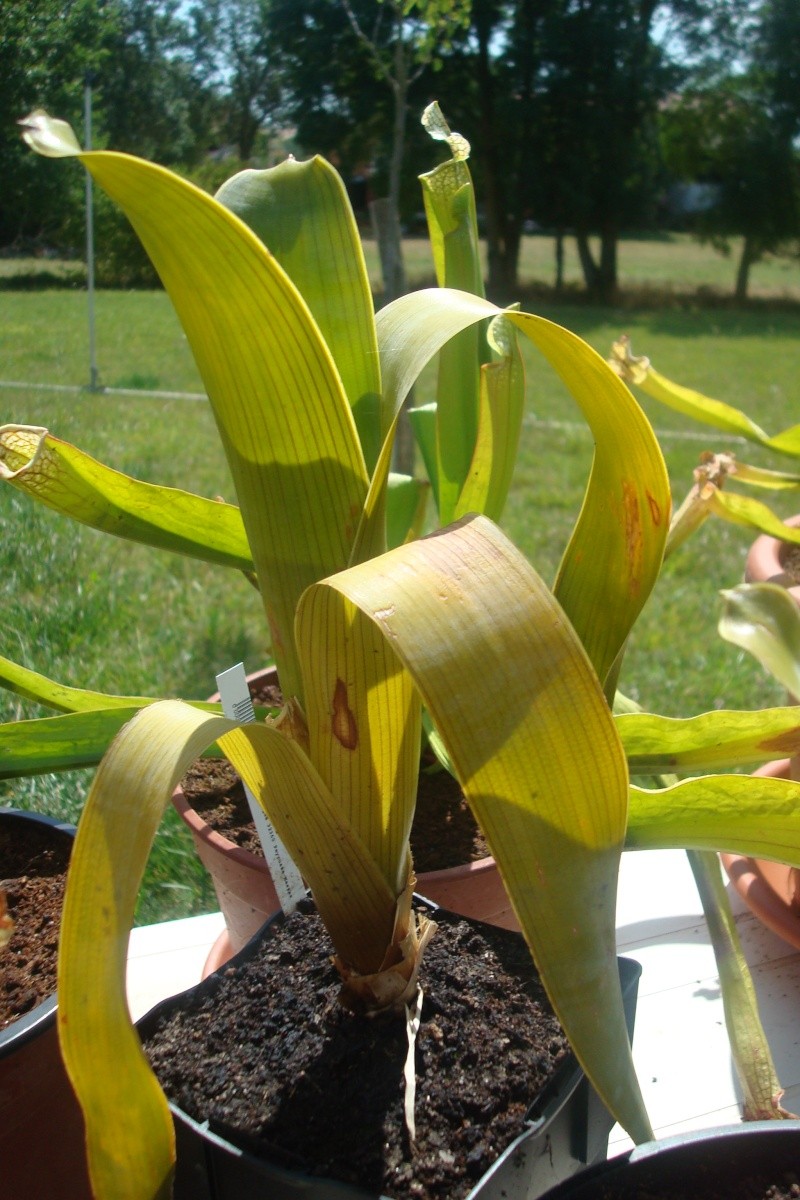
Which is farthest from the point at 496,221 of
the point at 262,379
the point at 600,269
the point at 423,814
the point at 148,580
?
the point at 262,379

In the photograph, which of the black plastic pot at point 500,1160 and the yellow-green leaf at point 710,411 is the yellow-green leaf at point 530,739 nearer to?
the black plastic pot at point 500,1160

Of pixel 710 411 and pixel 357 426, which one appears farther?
pixel 710 411

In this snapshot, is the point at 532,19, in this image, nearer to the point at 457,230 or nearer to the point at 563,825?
the point at 457,230

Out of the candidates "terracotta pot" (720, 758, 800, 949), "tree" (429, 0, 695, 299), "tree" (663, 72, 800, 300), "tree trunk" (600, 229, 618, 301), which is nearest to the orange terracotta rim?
"terracotta pot" (720, 758, 800, 949)

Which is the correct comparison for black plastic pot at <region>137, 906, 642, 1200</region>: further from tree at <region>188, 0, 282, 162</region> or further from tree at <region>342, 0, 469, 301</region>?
tree at <region>342, 0, 469, 301</region>

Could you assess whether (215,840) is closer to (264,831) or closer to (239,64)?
(264,831)

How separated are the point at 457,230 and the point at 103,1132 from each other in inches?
19.8

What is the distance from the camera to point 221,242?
31cm

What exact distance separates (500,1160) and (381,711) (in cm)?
19

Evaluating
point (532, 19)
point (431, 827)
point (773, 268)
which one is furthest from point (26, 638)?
point (773, 268)

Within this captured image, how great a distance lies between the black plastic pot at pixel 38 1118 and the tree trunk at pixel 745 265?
27.0ft

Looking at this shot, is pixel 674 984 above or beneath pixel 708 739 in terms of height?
beneath

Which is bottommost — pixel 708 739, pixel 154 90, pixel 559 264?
pixel 708 739

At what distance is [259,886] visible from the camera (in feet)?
1.99
